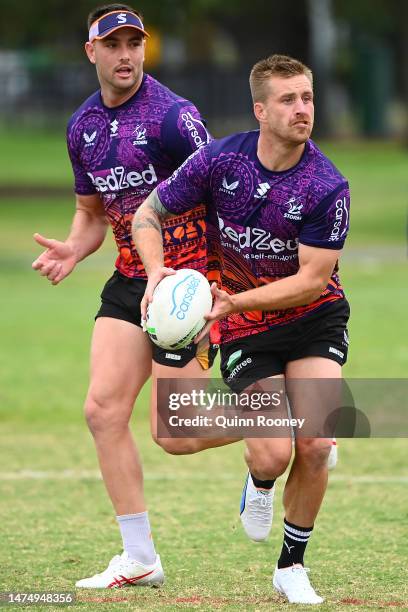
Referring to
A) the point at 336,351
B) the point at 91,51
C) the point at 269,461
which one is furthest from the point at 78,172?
the point at 269,461

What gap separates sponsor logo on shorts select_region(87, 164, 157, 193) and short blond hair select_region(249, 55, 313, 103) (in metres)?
0.79

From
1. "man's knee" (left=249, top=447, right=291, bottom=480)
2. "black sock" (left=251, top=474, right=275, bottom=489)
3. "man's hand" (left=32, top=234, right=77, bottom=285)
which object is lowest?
"black sock" (left=251, top=474, right=275, bottom=489)

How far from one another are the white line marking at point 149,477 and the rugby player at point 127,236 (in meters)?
2.78

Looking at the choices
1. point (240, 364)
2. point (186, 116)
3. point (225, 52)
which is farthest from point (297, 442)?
point (225, 52)

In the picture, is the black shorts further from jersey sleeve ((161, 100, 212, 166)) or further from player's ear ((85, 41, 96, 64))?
player's ear ((85, 41, 96, 64))

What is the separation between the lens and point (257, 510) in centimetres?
707

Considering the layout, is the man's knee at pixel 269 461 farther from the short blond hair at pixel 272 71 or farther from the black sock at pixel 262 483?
the short blond hair at pixel 272 71

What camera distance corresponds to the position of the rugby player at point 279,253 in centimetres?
632

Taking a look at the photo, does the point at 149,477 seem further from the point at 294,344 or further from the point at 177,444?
the point at 294,344

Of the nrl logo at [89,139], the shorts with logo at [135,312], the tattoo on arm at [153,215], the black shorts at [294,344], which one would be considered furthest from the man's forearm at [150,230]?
the black shorts at [294,344]

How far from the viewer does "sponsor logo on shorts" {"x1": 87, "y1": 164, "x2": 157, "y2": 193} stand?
7.00 metres

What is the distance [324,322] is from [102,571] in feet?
5.89

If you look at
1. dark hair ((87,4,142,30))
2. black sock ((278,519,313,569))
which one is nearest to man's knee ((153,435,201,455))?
black sock ((278,519,313,569))

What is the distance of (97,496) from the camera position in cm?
925
